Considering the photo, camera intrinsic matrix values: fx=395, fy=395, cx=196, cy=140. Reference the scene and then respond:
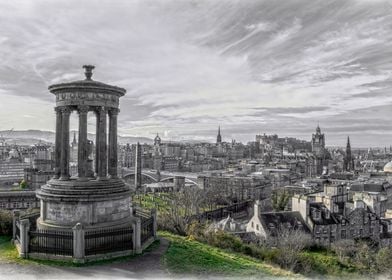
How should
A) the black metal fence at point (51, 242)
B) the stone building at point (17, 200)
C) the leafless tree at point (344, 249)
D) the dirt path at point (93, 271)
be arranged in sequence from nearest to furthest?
the dirt path at point (93, 271) < the black metal fence at point (51, 242) < the leafless tree at point (344, 249) < the stone building at point (17, 200)

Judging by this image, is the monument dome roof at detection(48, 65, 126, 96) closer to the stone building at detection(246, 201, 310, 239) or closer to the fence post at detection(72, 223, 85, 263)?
the fence post at detection(72, 223, 85, 263)

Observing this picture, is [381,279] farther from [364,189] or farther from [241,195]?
[241,195]

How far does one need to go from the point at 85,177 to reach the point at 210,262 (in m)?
5.79

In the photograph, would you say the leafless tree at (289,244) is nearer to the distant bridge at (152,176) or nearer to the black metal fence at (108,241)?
the black metal fence at (108,241)

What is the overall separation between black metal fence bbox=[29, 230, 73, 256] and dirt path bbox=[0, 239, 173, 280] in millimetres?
756

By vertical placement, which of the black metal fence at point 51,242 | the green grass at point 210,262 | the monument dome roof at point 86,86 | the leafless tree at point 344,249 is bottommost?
the leafless tree at point 344,249

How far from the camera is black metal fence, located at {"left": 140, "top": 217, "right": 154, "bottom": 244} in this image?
14.4 meters

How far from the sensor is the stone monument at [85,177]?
14.2 meters

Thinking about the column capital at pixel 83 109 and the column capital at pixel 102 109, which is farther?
the column capital at pixel 102 109

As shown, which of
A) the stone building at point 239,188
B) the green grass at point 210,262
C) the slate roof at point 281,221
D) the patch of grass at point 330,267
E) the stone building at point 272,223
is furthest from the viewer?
the stone building at point 239,188

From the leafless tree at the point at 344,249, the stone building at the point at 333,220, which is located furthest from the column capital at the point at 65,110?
the stone building at the point at 333,220

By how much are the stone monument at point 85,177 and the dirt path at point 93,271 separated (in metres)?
2.05

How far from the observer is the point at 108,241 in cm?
1319

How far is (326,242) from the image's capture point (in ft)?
116
